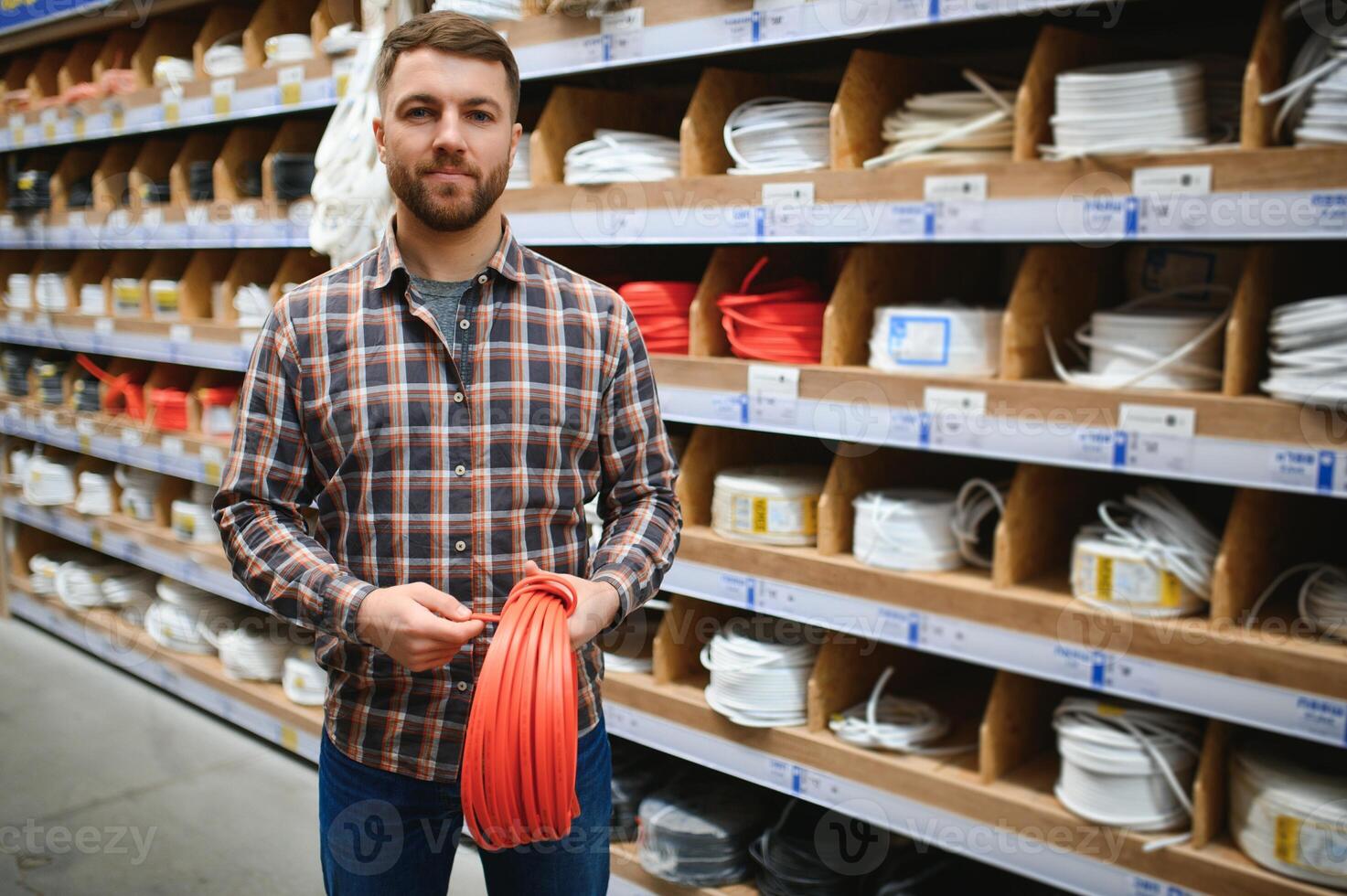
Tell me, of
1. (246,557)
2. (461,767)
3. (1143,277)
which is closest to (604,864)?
(461,767)

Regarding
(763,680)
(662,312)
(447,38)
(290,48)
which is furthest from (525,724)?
(290,48)

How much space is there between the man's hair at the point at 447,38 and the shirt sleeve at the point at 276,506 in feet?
1.32

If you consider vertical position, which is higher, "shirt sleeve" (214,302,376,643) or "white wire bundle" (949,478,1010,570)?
"shirt sleeve" (214,302,376,643)

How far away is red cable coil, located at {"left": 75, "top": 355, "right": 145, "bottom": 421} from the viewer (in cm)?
477

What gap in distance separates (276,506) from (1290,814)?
172 centimetres

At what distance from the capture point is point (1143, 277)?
2.46 metres

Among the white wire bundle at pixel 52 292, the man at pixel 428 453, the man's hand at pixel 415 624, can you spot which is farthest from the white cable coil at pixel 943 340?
the white wire bundle at pixel 52 292

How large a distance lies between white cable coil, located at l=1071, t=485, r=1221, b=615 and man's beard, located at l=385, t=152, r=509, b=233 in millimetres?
1300

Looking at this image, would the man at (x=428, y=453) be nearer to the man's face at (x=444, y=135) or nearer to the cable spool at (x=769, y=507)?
the man's face at (x=444, y=135)

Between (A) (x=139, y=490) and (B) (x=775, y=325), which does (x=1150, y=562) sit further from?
(A) (x=139, y=490)

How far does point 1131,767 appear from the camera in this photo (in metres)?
2.15

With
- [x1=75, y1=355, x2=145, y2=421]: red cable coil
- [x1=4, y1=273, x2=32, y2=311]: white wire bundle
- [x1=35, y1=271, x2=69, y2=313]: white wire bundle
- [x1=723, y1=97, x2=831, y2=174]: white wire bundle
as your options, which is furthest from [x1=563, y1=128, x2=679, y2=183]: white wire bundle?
[x1=4, y1=273, x2=32, y2=311]: white wire bundle

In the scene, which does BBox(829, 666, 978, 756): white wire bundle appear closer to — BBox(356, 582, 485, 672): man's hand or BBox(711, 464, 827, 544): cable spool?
BBox(711, 464, 827, 544): cable spool

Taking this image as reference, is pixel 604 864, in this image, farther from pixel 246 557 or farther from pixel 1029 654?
pixel 1029 654
